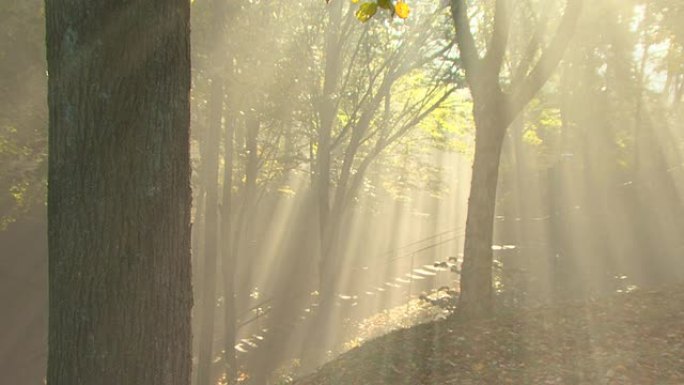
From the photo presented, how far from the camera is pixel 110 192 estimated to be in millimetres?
2596

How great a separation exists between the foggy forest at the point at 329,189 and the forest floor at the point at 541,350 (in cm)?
4

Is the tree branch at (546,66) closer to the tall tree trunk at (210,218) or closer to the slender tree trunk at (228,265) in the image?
the tall tree trunk at (210,218)

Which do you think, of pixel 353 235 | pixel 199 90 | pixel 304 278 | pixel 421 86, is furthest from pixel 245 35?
pixel 353 235

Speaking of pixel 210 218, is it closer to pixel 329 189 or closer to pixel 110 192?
pixel 329 189

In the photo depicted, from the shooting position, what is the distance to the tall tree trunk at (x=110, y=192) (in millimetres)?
2588

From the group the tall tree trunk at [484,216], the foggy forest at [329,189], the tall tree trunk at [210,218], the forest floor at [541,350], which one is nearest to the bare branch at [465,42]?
the foggy forest at [329,189]

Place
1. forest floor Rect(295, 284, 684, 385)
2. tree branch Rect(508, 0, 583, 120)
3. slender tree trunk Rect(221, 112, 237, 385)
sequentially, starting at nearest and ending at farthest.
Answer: forest floor Rect(295, 284, 684, 385) → tree branch Rect(508, 0, 583, 120) → slender tree trunk Rect(221, 112, 237, 385)

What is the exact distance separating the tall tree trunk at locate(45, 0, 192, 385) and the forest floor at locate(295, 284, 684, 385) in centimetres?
430

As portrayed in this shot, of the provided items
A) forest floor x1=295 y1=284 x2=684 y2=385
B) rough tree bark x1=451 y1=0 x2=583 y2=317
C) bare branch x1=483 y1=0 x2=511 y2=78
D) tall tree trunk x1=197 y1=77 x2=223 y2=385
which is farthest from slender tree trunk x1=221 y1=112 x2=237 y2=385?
bare branch x1=483 y1=0 x2=511 y2=78

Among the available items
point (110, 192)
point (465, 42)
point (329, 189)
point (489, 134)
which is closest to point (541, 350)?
point (489, 134)

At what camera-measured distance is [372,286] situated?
22.8 m

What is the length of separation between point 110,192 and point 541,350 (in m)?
5.55

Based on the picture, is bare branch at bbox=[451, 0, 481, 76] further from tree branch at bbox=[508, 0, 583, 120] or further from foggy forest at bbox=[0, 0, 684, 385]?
tree branch at bbox=[508, 0, 583, 120]

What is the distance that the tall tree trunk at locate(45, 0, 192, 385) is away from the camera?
8.49 ft
